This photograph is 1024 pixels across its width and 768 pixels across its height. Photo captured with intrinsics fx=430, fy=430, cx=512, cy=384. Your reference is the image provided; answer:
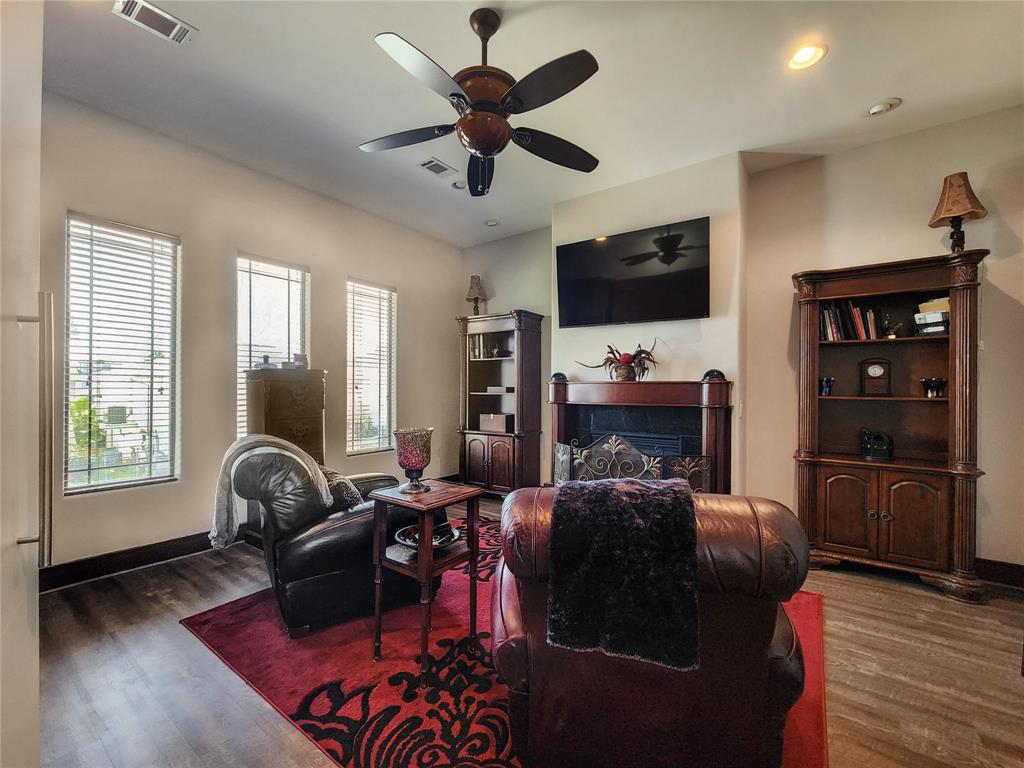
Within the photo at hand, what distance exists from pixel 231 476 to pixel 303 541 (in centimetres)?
51

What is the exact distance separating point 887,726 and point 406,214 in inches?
197

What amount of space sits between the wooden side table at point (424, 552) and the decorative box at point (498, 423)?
264 centimetres

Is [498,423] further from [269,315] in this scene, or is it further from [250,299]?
[250,299]

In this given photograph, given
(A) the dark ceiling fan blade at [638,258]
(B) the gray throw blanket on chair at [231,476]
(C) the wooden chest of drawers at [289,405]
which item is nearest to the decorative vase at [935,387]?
(A) the dark ceiling fan blade at [638,258]

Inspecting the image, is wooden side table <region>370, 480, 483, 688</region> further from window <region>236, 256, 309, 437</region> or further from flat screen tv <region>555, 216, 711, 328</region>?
flat screen tv <region>555, 216, 711, 328</region>

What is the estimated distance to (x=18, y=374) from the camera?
Result: 0.92 metres

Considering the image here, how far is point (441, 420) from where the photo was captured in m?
5.41

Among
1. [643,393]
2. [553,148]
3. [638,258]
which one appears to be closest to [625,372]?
[643,393]

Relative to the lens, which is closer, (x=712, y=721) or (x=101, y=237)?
(x=712, y=721)

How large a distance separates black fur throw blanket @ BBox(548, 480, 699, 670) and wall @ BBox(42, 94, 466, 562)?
3.30 meters

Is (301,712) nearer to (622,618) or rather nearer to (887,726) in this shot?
(622,618)

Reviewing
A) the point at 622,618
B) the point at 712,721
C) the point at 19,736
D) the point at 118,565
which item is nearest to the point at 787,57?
the point at 622,618

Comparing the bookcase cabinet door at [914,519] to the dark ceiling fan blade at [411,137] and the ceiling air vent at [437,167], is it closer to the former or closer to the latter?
the dark ceiling fan blade at [411,137]

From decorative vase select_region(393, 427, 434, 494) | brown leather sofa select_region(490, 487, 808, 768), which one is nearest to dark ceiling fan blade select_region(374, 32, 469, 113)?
decorative vase select_region(393, 427, 434, 494)
